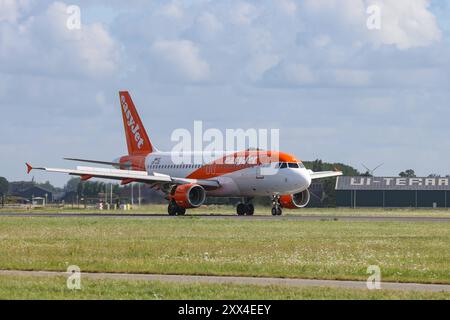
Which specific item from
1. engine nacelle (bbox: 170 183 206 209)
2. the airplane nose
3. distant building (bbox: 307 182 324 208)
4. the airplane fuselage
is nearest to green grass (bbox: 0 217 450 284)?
the airplane nose

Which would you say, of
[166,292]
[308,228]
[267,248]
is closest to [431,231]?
[308,228]

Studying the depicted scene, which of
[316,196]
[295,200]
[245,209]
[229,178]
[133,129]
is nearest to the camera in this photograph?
[229,178]

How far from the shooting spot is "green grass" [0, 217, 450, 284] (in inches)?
1037

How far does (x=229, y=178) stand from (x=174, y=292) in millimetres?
46026

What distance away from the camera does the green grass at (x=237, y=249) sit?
2634 centimetres

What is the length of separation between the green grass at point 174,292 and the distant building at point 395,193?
106 m

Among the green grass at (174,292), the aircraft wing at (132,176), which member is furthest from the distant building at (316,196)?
the green grass at (174,292)

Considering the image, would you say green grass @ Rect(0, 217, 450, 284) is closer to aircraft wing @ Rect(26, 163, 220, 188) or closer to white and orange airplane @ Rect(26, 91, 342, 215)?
white and orange airplane @ Rect(26, 91, 342, 215)

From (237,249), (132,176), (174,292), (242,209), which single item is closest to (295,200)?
(242,209)

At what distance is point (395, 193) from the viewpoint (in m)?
129

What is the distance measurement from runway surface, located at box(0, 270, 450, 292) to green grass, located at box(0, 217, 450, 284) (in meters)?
0.71

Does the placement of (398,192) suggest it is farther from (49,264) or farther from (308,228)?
(49,264)

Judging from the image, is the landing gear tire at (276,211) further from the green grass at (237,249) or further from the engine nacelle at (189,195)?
the green grass at (237,249)

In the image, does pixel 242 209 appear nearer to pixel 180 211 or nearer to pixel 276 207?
pixel 276 207
